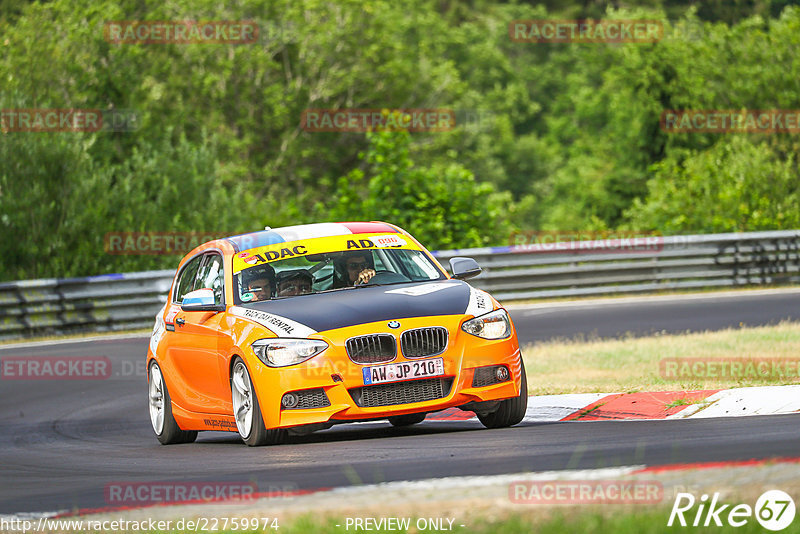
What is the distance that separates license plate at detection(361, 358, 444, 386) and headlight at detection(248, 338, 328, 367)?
36cm

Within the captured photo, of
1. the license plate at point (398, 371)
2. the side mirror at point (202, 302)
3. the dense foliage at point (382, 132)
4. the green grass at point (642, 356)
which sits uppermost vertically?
the side mirror at point (202, 302)

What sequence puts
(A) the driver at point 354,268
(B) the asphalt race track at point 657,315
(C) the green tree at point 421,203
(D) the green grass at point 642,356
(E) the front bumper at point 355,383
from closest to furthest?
(E) the front bumper at point 355,383 < (A) the driver at point 354,268 < (D) the green grass at point 642,356 < (B) the asphalt race track at point 657,315 < (C) the green tree at point 421,203

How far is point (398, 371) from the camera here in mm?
9164

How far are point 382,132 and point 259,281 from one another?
69.3 feet

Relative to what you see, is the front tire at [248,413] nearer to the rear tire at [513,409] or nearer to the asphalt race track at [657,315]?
the rear tire at [513,409]

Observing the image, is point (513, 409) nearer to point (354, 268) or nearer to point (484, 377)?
point (484, 377)

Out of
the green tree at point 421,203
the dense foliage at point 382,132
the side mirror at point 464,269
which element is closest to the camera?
the side mirror at point 464,269

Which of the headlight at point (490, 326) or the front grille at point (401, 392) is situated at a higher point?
the headlight at point (490, 326)

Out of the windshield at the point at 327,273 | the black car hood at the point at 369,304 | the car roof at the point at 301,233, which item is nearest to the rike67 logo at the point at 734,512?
the black car hood at the point at 369,304

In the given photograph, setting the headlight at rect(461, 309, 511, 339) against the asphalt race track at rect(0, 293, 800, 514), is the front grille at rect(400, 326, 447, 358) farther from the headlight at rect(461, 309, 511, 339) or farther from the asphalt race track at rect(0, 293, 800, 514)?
the asphalt race track at rect(0, 293, 800, 514)

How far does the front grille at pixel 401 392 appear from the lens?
9.14 meters

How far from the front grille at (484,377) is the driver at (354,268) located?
1.45 m

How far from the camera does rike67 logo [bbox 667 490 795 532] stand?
5102mm

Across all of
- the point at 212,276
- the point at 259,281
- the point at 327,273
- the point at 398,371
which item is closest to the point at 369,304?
the point at 398,371
